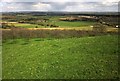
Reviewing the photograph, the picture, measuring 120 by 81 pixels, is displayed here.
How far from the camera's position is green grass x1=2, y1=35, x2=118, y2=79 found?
67.5 feet

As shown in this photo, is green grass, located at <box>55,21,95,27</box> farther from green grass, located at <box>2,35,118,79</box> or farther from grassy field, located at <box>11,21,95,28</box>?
green grass, located at <box>2,35,118,79</box>

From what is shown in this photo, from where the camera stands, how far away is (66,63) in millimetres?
24234

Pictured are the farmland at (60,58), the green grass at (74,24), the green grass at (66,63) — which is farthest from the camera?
the green grass at (74,24)

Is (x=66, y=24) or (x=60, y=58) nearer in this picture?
(x=60, y=58)

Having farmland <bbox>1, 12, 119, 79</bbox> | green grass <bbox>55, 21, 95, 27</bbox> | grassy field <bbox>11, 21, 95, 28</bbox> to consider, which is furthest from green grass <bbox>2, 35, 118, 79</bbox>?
green grass <bbox>55, 21, 95, 27</bbox>

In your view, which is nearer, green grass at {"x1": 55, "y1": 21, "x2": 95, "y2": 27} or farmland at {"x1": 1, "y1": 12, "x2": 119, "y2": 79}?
farmland at {"x1": 1, "y1": 12, "x2": 119, "y2": 79}

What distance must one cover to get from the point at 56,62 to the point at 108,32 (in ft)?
92.9

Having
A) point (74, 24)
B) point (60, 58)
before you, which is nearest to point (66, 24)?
point (74, 24)

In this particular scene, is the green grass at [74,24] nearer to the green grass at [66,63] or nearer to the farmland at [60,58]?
the farmland at [60,58]

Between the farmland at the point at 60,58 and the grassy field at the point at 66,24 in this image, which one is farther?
the grassy field at the point at 66,24

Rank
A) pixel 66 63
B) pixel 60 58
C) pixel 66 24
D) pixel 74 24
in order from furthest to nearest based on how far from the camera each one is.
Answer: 1. pixel 66 24
2. pixel 74 24
3. pixel 60 58
4. pixel 66 63

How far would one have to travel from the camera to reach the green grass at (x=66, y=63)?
20.6m

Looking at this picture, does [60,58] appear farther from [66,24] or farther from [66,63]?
[66,24]

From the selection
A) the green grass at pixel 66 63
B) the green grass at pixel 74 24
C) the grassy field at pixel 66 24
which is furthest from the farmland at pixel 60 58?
the green grass at pixel 74 24
